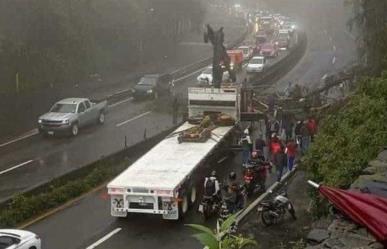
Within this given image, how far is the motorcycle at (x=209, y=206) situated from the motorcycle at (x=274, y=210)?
1.37m

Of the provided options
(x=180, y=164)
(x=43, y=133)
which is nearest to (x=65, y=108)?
(x=43, y=133)

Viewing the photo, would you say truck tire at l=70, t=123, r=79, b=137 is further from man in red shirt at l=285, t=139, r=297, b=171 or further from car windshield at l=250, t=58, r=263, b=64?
car windshield at l=250, t=58, r=263, b=64

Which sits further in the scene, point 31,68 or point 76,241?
point 31,68

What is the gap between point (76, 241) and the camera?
17000mm

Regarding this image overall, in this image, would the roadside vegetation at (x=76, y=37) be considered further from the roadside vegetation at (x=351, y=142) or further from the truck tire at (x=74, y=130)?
the roadside vegetation at (x=351, y=142)

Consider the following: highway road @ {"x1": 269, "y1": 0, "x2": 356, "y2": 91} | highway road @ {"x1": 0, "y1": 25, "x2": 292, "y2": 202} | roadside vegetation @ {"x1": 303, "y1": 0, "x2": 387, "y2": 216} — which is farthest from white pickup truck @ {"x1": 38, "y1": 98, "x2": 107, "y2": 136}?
highway road @ {"x1": 269, "y1": 0, "x2": 356, "y2": 91}

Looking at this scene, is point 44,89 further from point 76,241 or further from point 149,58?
point 76,241

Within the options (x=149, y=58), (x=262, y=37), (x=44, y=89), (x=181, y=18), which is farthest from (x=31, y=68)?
(x=262, y=37)

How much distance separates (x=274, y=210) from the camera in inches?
665

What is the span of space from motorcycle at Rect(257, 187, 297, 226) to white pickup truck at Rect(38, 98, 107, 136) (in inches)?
621

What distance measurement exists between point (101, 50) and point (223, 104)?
31121 millimetres

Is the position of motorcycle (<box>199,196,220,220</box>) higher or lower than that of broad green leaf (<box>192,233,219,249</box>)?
lower

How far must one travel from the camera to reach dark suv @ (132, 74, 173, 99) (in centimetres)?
4278

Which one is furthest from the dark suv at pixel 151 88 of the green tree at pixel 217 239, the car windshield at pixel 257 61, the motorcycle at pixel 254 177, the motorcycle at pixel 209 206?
the green tree at pixel 217 239
